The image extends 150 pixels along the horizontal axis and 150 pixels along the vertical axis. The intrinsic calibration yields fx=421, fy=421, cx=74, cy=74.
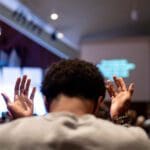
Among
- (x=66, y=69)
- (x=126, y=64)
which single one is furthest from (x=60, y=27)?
(x=66, y=69)

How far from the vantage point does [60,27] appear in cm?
578

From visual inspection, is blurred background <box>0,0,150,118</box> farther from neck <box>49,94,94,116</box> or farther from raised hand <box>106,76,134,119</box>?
neck <box>49,94,94,116</box>

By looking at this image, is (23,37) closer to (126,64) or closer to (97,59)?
(97,59)

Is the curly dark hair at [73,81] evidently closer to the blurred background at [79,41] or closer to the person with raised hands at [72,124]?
the person with raised hands at [72,124]

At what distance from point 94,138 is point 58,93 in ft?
0.50

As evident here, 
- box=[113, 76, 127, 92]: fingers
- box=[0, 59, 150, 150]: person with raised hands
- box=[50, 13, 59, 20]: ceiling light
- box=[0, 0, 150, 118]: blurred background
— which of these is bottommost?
box=[0, 59, 150, 150]: person with raised hands

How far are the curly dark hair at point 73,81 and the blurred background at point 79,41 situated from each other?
166 inches

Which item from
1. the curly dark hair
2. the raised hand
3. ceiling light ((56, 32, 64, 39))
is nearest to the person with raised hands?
A: the curly dark hair

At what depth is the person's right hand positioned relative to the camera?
A: 107 cm

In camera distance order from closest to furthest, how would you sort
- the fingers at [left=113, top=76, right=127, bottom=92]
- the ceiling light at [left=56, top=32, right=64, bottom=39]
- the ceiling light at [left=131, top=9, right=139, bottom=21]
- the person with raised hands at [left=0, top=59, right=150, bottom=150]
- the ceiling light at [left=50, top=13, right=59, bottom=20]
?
1. the person with raised hands at [left=0, top=59, right=150, bottom=150]
2. the fingers at [left=113, top=76, right=127, bottom=92]
3. the ceiling light at [left=131, top=9, right=139, bottom=21]
4. the ceiling light at [left=50, top=13, right=59, bottom=20]
5. the ceiling light at [left=56, top=32, right=64, bottom=39]

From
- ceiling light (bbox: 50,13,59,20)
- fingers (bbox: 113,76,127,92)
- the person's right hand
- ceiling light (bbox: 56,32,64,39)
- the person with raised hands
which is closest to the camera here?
the person with raised hands

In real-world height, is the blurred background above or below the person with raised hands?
above

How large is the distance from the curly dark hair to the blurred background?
421 centimetres

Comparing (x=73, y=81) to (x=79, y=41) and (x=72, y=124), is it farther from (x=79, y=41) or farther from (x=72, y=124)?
(x=79, y=41)
